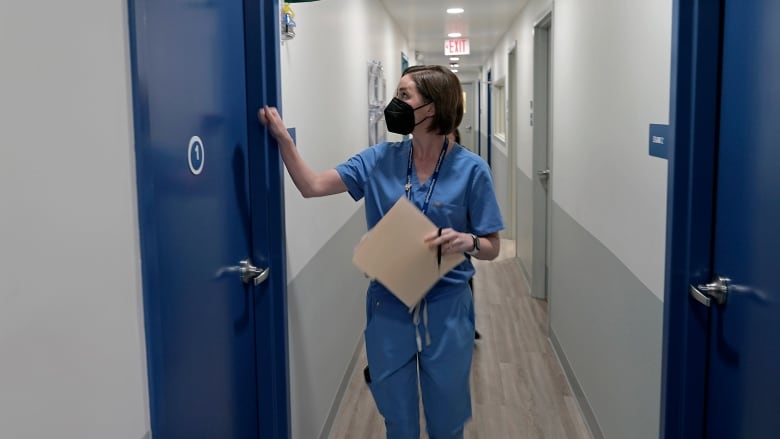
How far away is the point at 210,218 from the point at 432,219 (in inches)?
24.7

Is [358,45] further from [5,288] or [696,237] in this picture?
[5,288]

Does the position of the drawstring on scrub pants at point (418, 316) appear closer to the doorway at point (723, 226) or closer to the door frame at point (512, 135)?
the doorway at point (723, 226)

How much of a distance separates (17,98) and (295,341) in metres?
1.63

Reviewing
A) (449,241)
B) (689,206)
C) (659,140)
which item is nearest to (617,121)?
(659,140)

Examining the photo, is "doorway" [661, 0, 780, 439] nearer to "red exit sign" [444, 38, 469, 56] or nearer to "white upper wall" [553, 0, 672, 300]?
"white upper wall" [553, 0, 672, 300]

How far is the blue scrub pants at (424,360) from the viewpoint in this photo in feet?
6.16

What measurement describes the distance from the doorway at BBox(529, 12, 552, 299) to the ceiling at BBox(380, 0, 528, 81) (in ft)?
3.25

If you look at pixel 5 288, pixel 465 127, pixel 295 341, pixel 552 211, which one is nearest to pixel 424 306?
pixel 295 341

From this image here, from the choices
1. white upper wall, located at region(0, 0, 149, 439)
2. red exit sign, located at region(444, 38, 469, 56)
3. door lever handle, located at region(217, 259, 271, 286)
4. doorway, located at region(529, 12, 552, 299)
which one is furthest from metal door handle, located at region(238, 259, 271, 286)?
red exit sign, located at region(444, 38, 469, 56)

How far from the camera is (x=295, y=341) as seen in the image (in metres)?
2.30

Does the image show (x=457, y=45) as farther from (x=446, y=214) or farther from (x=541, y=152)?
(x=446, y=214)

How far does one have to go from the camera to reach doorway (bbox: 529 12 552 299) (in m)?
4.80

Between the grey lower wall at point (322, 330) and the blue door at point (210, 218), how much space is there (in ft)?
0.95

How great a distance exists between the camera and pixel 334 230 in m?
3.13
